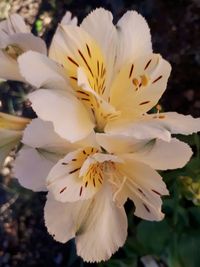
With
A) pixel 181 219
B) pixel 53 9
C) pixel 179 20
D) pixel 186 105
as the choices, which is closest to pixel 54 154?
pixel 181 219

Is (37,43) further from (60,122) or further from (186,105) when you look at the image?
(186,105)

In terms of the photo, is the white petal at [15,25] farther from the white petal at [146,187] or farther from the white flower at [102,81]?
the white petal at [146,187]

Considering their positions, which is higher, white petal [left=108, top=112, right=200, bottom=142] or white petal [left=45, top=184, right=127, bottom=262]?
white petal [left=108, top=112, right=200, bottom=142]

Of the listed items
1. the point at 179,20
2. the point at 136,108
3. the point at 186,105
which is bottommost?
the point at 186,105

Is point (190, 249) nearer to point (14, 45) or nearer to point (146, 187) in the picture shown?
point (146, 187)

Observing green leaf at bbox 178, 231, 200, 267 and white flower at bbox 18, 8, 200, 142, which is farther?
green leaf at bbox 178, 231, 200, 267

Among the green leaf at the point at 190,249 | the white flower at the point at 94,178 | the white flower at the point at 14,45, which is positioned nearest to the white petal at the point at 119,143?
the white flower at the point at 94,178

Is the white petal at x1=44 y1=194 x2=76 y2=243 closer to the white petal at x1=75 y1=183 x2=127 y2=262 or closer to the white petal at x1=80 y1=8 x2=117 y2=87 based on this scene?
the white petal at x1=75 y1=183 x2=127 y2=262

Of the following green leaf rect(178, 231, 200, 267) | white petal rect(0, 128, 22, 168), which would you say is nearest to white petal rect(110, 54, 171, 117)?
white petal rect(0, 128, 22, 168)
